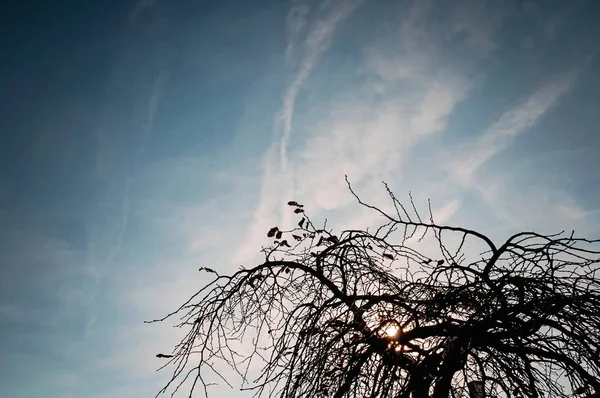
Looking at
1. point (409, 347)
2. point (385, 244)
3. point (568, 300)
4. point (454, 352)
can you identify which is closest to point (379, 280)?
point (385, 244)

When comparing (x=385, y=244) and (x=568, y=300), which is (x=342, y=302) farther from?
(x=568, y=300)

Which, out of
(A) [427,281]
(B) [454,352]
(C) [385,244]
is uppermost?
(C) [385,244]

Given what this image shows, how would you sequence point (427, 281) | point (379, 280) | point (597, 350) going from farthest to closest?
point (379, 280) → point (427, 281) → point (597, 350)

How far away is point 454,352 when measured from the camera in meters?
2.50

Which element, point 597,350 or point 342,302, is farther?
point 342,302

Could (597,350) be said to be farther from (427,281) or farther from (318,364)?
(318,364)

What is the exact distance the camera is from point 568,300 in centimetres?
233

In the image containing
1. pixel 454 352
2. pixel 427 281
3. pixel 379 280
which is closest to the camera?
pixel 454 352

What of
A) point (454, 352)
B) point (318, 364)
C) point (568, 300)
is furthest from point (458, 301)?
point (318, 364)

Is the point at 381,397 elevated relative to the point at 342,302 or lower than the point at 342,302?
lower

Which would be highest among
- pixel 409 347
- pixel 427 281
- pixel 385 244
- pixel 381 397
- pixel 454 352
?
pixel 385 244

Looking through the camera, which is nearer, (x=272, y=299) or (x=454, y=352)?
(x=454, y=352)

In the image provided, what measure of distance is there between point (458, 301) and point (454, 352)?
0.31 meters

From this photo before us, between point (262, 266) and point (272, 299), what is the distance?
277 millimetres
